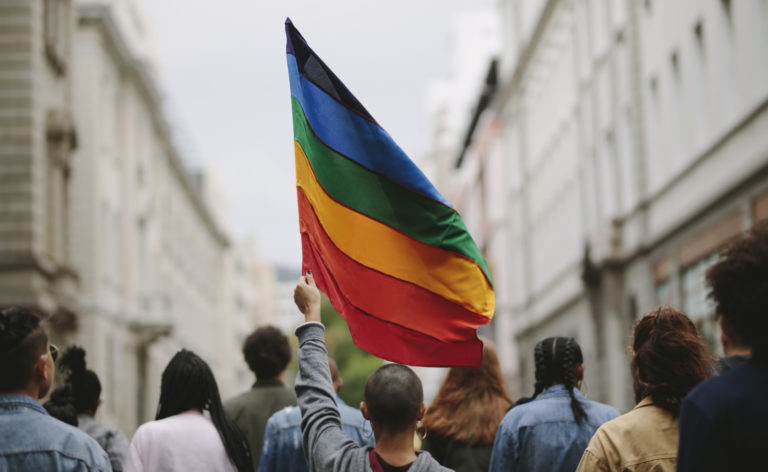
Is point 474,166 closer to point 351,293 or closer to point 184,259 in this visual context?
point 184,259

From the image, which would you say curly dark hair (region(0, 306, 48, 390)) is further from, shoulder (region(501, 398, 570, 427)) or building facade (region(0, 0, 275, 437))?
building facade (region(0, 0, 275, 437))

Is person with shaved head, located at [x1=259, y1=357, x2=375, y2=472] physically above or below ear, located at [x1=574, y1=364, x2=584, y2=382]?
below

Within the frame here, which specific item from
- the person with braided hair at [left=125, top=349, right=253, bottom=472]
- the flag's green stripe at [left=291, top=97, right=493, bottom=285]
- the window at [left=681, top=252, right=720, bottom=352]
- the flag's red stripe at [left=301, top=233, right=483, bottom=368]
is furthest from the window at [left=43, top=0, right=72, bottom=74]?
the flag's red stripe at [left=301, top=233, right=483, bottom=368]

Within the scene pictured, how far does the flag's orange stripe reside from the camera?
17.2 ft

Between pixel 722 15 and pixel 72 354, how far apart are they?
17036 millimetres

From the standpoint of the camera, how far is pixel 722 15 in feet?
71.3

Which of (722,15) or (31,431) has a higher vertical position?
(722,15)

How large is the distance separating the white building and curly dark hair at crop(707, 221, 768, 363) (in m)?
14.9

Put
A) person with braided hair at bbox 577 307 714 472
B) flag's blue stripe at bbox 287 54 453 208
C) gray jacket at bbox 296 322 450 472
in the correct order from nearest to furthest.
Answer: gray jacket at bbox 296 322 450 472, person with braided hair at bbox 577 307 714 472, flag's blue stripe at bbox 287 54 453 208

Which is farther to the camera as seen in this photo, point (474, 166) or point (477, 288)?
point (474, 166)

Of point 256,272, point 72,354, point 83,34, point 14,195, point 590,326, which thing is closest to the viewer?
point 72,354

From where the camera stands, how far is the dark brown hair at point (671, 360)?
15.9ft

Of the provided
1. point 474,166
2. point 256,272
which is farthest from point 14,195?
point 256,272

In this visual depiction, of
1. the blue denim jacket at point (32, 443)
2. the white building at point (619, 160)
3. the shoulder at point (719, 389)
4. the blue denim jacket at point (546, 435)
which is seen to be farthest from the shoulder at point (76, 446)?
the white building at point (619, 160)
